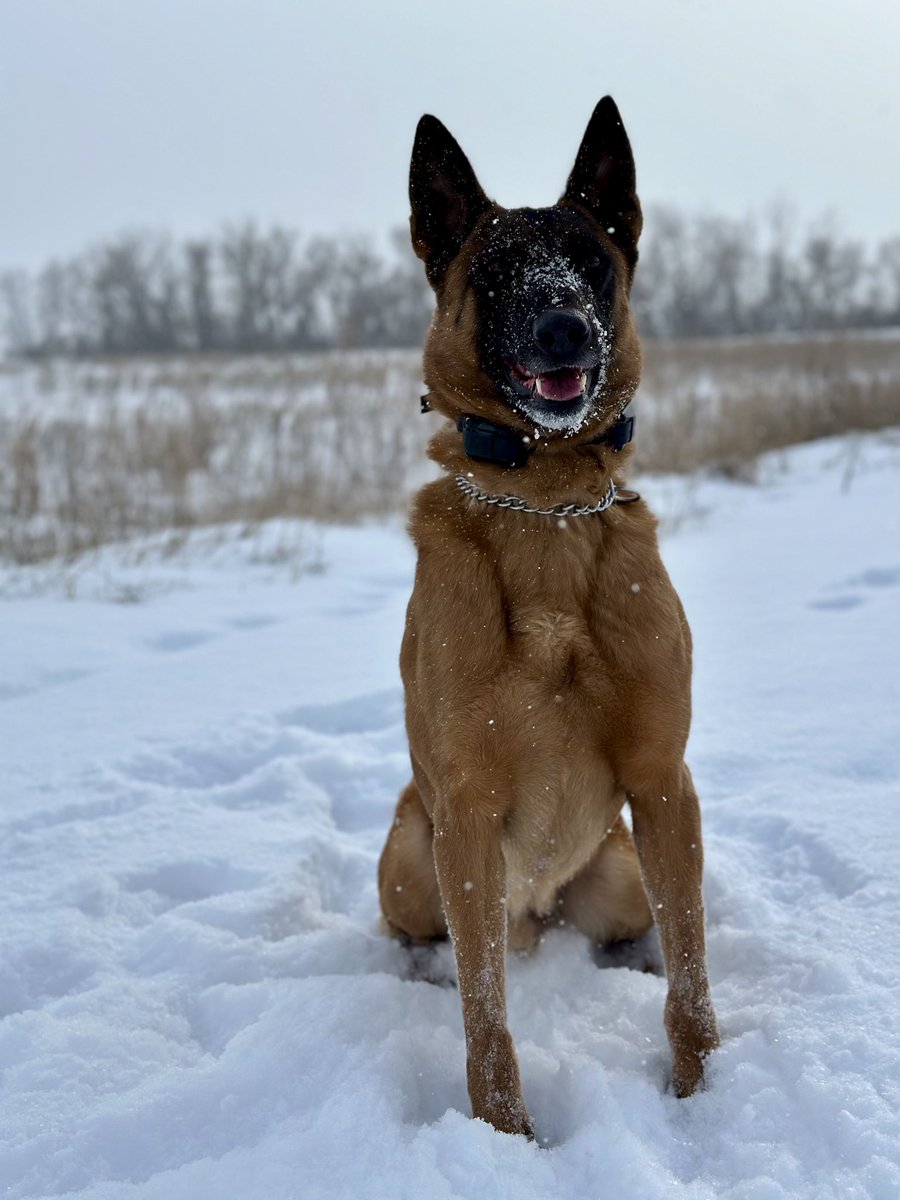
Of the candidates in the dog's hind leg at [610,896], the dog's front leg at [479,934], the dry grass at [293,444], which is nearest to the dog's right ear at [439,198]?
the dog's front leg at [479,934]

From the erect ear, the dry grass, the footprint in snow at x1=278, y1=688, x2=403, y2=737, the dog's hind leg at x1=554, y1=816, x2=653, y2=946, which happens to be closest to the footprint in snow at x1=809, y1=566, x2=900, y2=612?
the footprint in snow at x1=278, y1=688, x2=403, y2=737

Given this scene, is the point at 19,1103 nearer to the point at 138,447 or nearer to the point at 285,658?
the point at 285,658

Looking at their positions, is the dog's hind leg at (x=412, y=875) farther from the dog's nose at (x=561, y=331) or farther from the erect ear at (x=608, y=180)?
the erect ear at (x=608, y=180)

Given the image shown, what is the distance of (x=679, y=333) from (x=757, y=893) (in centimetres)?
6277

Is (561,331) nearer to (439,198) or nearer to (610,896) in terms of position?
(439,198)

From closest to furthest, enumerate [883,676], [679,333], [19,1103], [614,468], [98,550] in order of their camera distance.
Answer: [19,1103] < [614,468] < [883,676] < [98,550] < [679,333]

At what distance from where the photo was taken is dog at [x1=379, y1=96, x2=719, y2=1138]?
184 centimetres

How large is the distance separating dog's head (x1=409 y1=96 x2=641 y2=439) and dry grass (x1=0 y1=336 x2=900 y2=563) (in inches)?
215

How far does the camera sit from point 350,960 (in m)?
2.45

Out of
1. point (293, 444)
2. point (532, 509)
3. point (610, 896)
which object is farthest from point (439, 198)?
point (293, 444)

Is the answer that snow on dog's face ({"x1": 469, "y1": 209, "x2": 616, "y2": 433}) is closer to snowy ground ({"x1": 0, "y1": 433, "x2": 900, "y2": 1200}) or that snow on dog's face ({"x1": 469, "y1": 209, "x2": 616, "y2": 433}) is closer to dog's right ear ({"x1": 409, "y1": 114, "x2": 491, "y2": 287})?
dog's right ear ({"x1": 409, "y1": 114, "x2": 491, "y2": 287})

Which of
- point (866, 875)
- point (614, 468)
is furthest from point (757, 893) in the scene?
point (614, 468)

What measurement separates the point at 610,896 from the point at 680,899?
54 centimetres

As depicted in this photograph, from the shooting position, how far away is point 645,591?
1933mm
